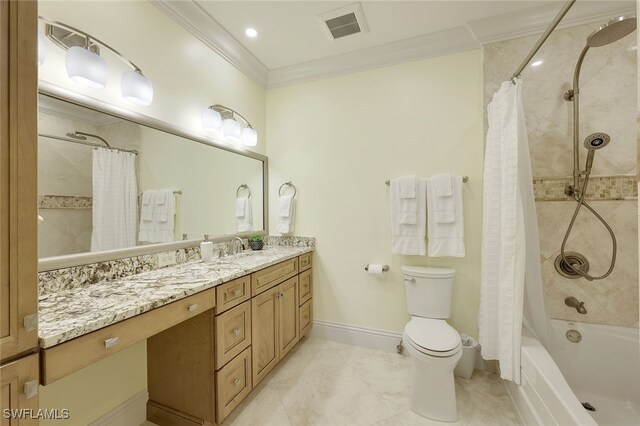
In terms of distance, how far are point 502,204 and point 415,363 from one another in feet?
3.64

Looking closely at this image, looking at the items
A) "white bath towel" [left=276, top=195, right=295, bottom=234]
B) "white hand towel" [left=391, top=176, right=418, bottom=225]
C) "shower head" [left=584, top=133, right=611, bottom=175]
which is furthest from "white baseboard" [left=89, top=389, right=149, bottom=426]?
"shower head" [left=584, top=133, right=611, bottom=175]

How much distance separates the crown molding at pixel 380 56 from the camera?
2.12 metres

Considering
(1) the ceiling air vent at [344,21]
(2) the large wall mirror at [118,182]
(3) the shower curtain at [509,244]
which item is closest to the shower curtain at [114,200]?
(2) the large wall mirror at [118,182]

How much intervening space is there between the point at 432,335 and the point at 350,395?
2.22ft

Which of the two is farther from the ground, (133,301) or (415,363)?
(133,301)

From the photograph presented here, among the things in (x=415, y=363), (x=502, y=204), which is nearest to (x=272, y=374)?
(x=415, y=363)

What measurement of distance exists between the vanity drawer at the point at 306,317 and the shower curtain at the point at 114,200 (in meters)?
1.43

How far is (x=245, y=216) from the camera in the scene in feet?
8.03

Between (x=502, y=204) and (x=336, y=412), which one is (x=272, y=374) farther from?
(x=502, y=204)

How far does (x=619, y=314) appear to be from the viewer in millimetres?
1773

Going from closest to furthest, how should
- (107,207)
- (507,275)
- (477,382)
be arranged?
(107,207) < (507,275) < (477,382)

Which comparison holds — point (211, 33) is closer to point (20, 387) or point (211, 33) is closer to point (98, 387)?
point (20, 387)

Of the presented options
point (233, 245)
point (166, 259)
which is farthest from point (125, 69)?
point (233, 245)

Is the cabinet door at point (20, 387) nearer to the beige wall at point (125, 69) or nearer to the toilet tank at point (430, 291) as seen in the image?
the beige wall at point (125, 69)
